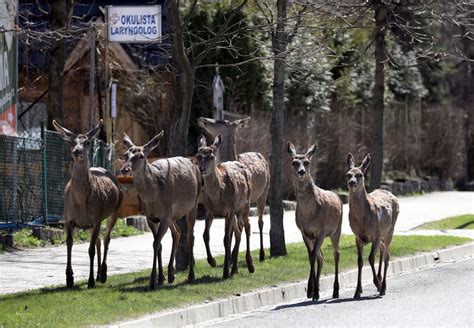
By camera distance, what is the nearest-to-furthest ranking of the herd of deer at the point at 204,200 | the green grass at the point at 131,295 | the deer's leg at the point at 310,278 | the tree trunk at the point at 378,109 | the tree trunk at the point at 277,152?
the green grass at the point at 131,295
the herd of deer at the point at 204,200
the deer's leg at the point at 310,278
the tree trunk at the point at 277,152
the tree trunk at the point at 378,109

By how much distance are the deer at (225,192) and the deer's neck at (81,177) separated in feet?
5.66

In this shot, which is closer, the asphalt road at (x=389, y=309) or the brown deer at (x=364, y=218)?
the asphalt road at (x=389, y=309)

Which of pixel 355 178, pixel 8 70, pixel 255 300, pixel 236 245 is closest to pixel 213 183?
pixel 236 245

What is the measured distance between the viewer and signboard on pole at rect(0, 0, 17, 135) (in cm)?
2255

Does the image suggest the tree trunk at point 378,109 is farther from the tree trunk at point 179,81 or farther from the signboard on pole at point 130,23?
the tree trunk at point 179,81

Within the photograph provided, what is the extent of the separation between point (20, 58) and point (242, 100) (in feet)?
20.7

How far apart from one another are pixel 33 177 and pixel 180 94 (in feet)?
18.5

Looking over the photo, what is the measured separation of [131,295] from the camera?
14492 millimetres

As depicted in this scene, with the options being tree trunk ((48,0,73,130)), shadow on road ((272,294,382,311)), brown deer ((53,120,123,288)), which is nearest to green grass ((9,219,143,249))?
tree trunk ((48,0,73,130))

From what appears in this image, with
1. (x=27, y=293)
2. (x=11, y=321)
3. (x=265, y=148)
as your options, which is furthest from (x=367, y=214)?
(x=265, y=148)

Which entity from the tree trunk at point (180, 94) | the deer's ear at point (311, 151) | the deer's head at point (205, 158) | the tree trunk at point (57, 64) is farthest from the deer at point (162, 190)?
the tree trunk at point (57, 64)

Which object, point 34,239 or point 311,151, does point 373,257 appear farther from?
point 34,239

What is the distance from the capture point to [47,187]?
75.2 ft

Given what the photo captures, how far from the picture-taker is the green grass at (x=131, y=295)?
1271cm
